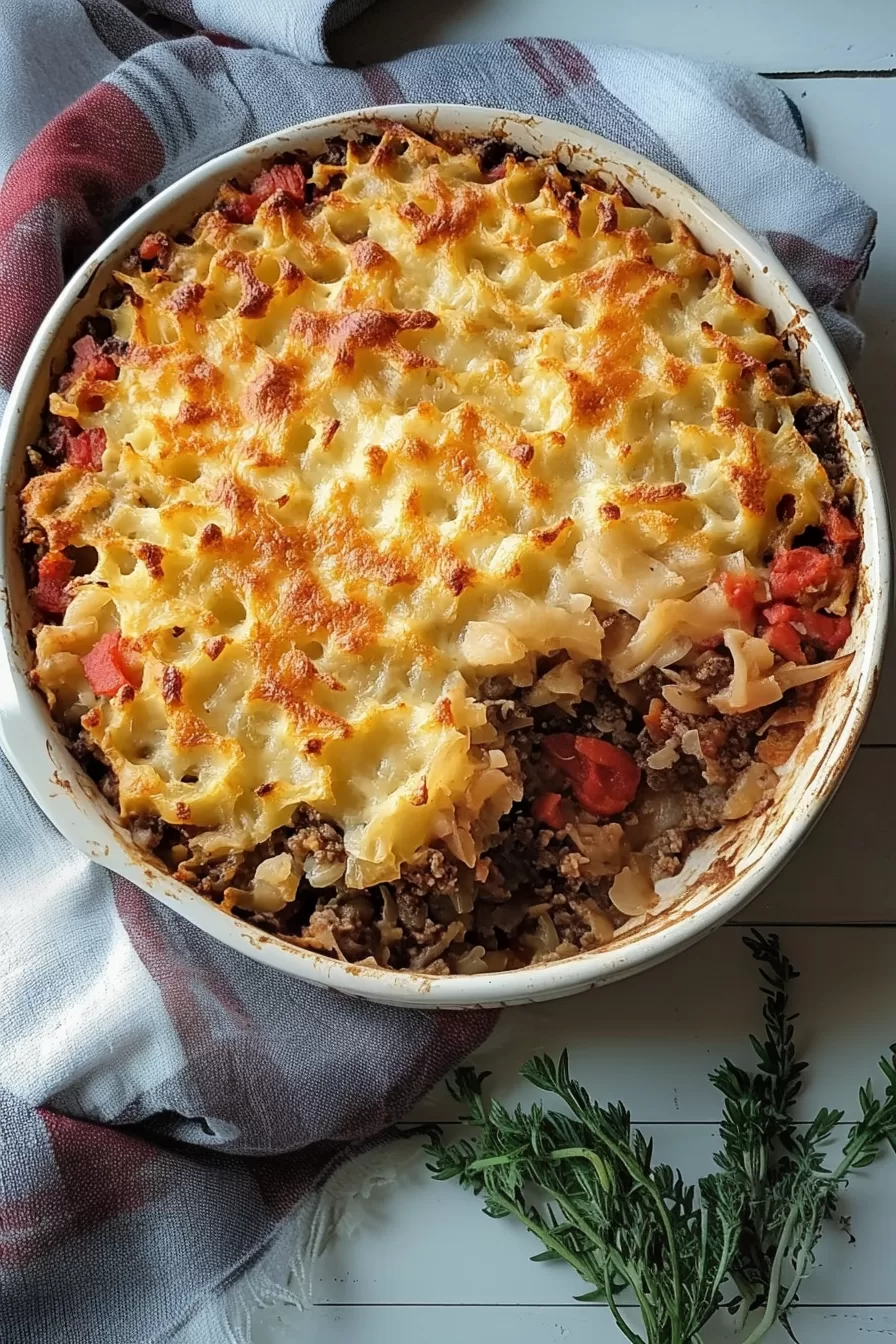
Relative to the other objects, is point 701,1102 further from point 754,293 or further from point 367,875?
point 754,293

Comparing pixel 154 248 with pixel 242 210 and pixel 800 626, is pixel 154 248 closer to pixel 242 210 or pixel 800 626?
pixel 242 210

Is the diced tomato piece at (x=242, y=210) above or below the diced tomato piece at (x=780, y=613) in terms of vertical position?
above

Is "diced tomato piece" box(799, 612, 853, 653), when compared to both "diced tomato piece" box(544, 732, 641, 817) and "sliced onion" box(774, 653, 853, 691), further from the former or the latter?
"diced tomato piece" box(544, 732, 641, 817)

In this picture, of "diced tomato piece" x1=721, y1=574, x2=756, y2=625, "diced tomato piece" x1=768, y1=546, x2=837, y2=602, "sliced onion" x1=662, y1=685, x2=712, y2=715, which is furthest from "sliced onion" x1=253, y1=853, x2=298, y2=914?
"diced tomato piece" x1=768, y1=546, x2=837, y2=602

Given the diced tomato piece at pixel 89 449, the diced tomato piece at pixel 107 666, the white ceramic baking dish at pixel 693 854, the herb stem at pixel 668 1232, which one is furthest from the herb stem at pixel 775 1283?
the diced tomato piece at pixel 89 449

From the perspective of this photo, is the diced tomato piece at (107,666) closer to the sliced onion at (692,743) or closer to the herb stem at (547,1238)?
the sliced onion at (692,743)

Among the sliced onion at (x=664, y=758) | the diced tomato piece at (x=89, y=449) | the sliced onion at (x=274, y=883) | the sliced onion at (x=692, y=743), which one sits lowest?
the sliced onion at (x=274, y=883)
